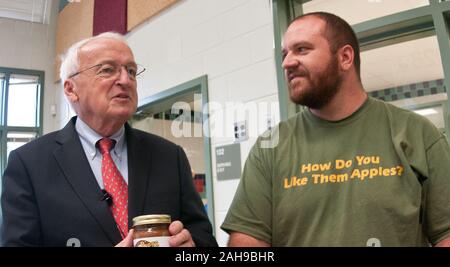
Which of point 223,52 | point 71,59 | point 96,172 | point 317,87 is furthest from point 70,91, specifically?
point 223,52

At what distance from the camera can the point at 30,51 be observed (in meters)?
0.71

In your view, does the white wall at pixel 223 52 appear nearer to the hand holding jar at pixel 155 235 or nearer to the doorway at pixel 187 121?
the doorway at pixel 187 121

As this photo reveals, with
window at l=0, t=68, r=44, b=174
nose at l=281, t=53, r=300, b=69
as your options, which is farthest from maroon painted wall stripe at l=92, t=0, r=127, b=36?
nose at l=281, t=53, r=300, b=69

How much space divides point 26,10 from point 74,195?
15.5 inches

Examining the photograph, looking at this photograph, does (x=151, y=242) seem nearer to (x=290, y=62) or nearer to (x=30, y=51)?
(x=290, y=62)

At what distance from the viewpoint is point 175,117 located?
3.95ft

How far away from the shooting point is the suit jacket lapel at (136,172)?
0.61 meters

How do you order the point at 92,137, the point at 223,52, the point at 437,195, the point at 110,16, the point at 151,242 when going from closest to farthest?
the point at 151,242, the point at 437,195, the point at 92,137, the point at 110,16, the point at 223,52

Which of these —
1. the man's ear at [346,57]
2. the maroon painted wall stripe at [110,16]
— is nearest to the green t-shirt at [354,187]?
the man's ear at [346,57]

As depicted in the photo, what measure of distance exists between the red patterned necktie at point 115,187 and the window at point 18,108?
0.42ft

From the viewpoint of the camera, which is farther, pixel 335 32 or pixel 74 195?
pixel 335 32

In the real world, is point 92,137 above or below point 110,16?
below

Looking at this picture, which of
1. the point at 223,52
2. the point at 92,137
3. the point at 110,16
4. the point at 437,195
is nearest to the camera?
the point at 437,195
